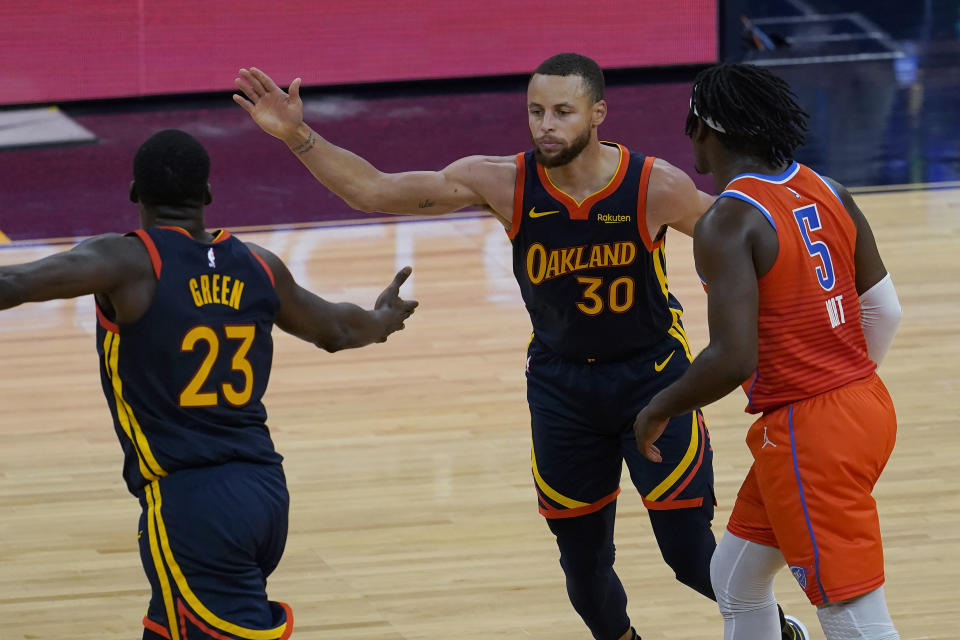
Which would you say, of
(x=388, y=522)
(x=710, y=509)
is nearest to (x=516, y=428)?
(x=388, y=522)

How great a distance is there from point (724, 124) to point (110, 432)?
3.77 meters

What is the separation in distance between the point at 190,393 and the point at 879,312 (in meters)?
1.62

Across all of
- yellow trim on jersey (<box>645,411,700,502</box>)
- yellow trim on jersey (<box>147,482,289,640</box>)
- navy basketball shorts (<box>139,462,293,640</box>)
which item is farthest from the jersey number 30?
yellow trim on jersey (<box>147,482,289,640</box>)

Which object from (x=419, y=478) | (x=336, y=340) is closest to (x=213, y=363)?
(x=336, y=340)

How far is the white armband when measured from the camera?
11.6 ft

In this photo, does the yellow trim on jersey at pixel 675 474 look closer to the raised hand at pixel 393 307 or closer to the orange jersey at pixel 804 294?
the orange jersey at pixel 804 294

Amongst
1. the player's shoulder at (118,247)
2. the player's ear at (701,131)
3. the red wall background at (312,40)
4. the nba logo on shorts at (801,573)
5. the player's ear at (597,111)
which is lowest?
the nba logo on shorts at (801,573)

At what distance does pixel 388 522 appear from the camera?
549 cm

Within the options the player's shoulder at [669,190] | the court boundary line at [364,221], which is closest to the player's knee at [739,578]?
the player's shoulder at [669,190]

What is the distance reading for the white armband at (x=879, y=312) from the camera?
3.54m

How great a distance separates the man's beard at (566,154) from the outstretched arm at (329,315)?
20.0 inches

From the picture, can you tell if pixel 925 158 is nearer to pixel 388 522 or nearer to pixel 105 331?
pixel 388 522

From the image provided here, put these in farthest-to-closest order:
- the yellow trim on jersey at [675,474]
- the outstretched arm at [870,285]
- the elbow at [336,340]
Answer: the yellow trim on jersey at [675,474] → the elbow at [336,340] → the outstretched arm at [870,285]

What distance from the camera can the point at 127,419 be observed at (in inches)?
136
